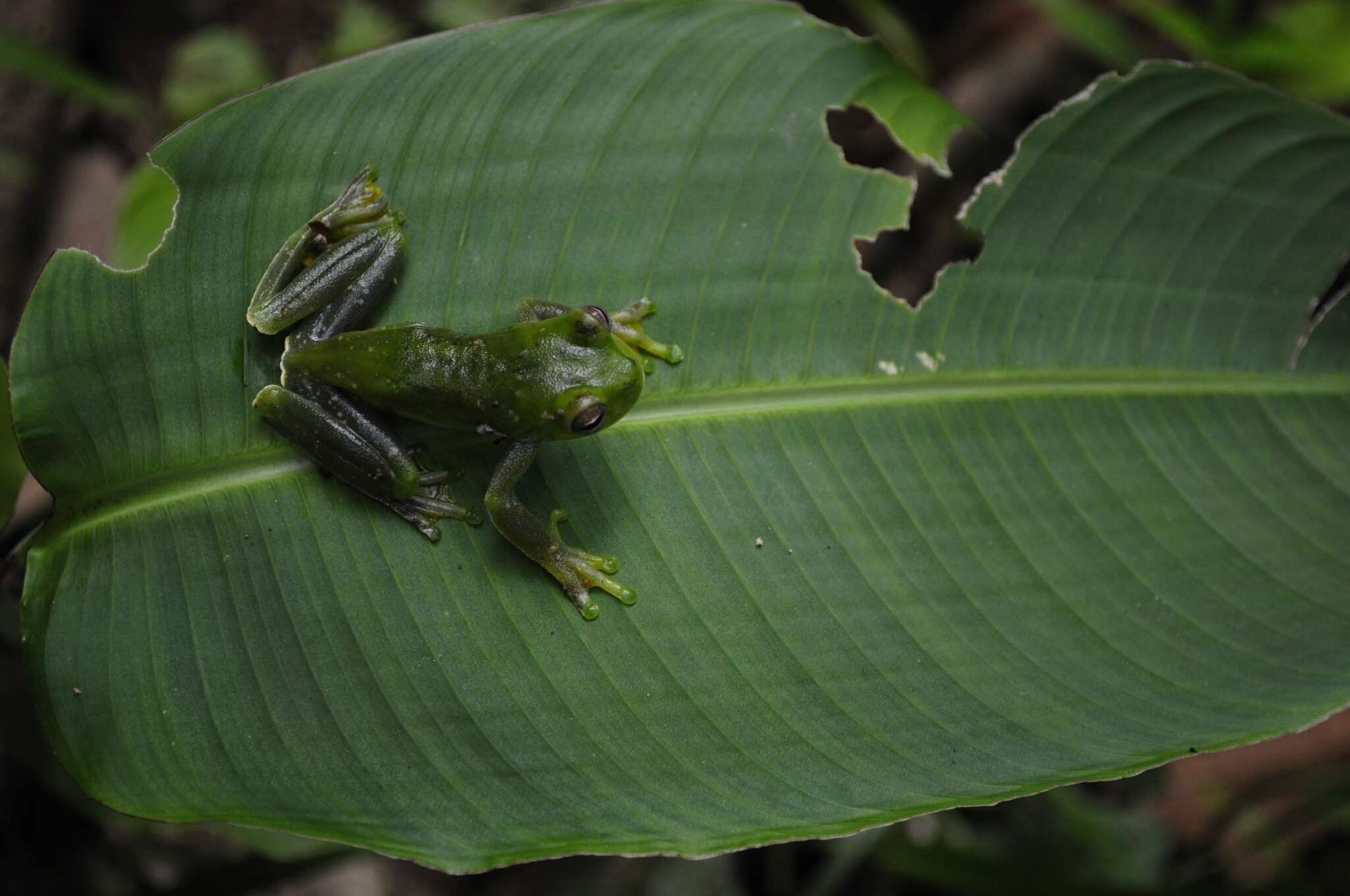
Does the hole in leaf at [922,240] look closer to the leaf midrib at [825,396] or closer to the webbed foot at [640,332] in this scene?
the leaf midrib at [825,396]

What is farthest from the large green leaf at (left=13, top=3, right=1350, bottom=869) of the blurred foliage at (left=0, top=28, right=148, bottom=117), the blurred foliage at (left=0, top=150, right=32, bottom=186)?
the blurred foliage at (left=0, top=150, right=32, bottom=186)

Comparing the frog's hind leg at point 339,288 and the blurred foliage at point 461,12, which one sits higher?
the blurred foliage at point 461,12

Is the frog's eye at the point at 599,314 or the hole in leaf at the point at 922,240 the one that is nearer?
the frog's eye at the point at 599,314

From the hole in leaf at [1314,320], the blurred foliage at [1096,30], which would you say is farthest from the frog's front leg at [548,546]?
the blurred foliage at [1096,30]

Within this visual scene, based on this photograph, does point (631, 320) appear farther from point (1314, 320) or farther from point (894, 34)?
point (894, 34)

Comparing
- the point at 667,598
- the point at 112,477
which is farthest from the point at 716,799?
the point at 112,477

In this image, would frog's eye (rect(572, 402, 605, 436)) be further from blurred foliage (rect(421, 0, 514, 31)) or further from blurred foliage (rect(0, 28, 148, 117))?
blurred foliage (rect(421, 0, 514, 31))

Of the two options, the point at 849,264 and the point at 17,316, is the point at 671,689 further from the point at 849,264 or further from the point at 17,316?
the point at 17,316
